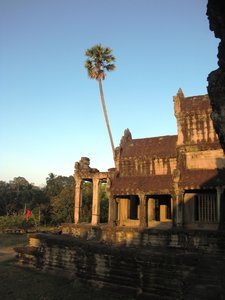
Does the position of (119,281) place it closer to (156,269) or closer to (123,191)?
(156,269)

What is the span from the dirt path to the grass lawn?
3676 mm

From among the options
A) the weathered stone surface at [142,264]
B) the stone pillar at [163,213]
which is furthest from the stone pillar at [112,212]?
the weathered stone surface at [142,264]

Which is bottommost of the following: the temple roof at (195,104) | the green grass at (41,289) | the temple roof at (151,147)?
the green grass at (41,289)

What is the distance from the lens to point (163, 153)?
21.5 m

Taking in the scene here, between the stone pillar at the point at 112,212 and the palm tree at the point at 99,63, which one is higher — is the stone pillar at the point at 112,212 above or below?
below

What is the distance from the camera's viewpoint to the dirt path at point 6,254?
19.5 metres

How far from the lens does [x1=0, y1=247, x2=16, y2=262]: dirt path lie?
19.5 m

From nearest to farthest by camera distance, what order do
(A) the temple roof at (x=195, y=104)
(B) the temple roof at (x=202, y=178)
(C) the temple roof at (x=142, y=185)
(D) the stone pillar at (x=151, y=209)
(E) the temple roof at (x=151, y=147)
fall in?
(B) the temple roof at (x=202, y=178) < (C) the temple roof at (x=142, y=185) < (A) the temple roof at (x=195, y=104) < (E) the temple roof at (x=151, y=147) < (D) the stone pillar at (x=151, y=209)

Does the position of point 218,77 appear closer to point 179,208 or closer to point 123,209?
point 179,208

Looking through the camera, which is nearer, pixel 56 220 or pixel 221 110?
pixel 221 110

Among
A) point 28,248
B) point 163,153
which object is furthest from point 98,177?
point 28,248

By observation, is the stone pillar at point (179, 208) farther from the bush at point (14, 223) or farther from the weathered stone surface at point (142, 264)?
the bush at point (14, 223)

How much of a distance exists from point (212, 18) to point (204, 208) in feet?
51.9

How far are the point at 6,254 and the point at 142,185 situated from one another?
33.8 feet
